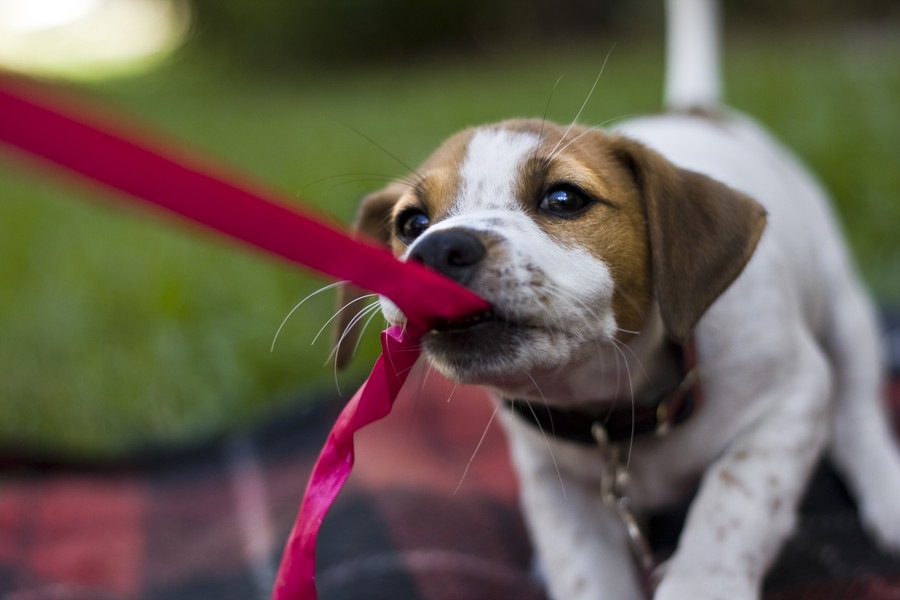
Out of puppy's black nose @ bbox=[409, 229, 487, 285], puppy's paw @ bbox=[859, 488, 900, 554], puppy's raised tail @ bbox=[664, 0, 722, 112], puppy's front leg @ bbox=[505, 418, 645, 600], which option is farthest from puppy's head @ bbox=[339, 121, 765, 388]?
puppy's raised tail @ bbox=[664, 0, 722, 112]

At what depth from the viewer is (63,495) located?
3666 mm

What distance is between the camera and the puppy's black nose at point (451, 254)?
6.19ft

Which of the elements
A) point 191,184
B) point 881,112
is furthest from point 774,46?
point 191,184

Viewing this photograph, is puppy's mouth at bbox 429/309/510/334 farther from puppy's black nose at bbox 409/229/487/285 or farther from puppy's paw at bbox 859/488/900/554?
puppy's paw at bbox 859/488/900/554

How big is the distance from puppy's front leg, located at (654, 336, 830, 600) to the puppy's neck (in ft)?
0.80

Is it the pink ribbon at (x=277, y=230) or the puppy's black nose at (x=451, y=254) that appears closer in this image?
the pink ribbon at (x=277, y=230)

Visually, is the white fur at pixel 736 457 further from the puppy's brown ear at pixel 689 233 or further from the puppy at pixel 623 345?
the puppy's brown ear at pixel 689 233

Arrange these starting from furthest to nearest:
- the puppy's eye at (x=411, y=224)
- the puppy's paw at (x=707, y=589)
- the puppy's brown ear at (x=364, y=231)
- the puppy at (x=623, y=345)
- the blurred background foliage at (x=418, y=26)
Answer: the blurred background foliage at (x=418, y=26) → the puppy's brown ear at (x=364, y=231) → the puppy's eye at (x=411, y=224) → the puppy's paw at (x=707, y=589) → the puppy at (x=623, y=345)

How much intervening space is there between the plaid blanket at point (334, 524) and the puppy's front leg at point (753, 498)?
0.34 meters

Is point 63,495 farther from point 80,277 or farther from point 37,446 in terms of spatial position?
point 80,277

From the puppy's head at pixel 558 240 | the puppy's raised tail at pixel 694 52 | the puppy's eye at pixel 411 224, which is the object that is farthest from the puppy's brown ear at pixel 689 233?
the puppy's raised tail at pixel 694 52

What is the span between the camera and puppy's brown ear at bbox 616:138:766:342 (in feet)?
7.26

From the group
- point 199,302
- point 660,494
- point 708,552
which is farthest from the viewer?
point 199,302

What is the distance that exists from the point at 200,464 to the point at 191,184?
8.78 ft
